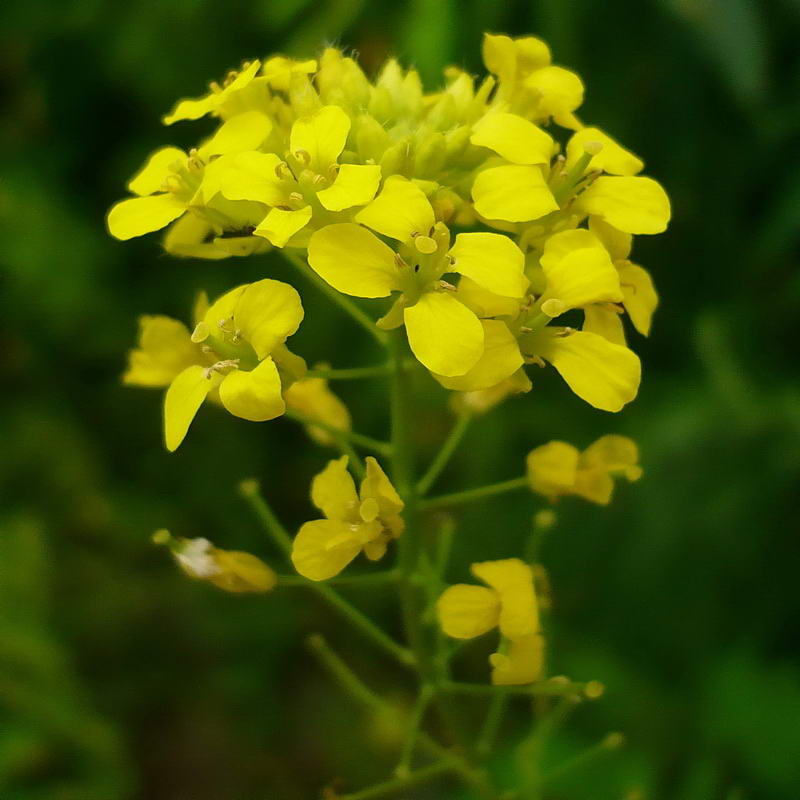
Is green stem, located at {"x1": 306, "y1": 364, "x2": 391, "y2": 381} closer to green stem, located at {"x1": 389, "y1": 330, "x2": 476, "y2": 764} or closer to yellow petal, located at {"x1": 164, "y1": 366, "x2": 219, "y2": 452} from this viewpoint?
green stem, located at {"x1": 389, "y1": 330, "x2": 476, "y2": 764}

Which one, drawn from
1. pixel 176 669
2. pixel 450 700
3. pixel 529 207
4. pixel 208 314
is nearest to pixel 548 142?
pixel 529 207

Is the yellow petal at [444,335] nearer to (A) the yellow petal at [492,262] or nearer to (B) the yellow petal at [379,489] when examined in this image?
(A) the yellow petal at [492,262]

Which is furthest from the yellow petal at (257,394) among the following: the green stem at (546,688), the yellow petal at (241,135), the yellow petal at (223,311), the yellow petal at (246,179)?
the green stem at (546,688)

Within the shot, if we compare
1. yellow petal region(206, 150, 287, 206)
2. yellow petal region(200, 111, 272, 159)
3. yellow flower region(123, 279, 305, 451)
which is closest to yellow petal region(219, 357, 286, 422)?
yellow flower region(123, 279, 305, 451)

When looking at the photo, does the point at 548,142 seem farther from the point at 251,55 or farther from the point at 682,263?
the point at 251,55

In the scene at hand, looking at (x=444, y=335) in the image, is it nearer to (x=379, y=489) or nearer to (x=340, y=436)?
(x=379, y=489)

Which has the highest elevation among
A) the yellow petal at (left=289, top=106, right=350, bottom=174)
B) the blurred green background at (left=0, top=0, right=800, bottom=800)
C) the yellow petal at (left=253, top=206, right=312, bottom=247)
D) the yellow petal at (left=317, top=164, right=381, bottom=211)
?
the yellow petal at (left=289, top=106, right=350, bottom=174)

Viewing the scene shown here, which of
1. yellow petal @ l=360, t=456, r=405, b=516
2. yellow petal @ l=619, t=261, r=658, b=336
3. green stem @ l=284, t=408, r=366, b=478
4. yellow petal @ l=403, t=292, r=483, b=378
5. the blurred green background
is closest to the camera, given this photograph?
yellow petal @ l=403, t=292, r=483, b=378
